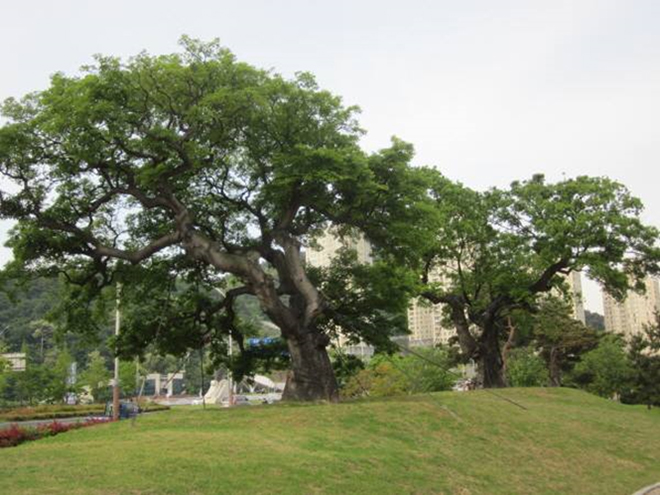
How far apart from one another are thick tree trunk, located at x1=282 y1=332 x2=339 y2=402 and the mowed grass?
2.04 meters

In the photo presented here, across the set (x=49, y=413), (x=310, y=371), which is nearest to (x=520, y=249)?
(x=310, y=371)

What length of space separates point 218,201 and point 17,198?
242 inches

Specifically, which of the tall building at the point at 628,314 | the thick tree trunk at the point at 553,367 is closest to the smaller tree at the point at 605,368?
the thick tree trunk at the point at 553,367

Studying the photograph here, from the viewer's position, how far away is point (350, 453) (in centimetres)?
1219

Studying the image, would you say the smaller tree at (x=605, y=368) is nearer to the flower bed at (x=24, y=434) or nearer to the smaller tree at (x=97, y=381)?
the flower bed at (x=24, y=434)

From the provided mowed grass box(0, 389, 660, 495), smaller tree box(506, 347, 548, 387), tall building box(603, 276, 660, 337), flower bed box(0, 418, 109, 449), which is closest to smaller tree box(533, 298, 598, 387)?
smaller tree box(506, 347, 548, 387)

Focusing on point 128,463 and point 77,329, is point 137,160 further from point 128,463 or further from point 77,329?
point 128,463

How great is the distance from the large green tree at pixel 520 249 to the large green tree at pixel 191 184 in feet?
28.7

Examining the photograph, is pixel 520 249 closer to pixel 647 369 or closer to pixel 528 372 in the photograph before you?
pixel 647 369

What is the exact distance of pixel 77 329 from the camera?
21578 millimetres

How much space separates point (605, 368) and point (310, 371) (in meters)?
35.6

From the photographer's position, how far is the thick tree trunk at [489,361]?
32.3 metres

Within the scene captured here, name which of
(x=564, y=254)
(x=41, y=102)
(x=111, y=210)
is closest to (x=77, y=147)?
(x=41, y=102)

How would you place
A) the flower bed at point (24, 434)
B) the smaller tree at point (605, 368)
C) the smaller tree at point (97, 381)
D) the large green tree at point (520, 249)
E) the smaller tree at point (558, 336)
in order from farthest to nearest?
the smaller tree at point (97, 381) → the smaller tree at point (605, 368) → the smaller tree at point (558, 336) → the large green tree at point (520, 249) → the flower bed at point (24, 434)
